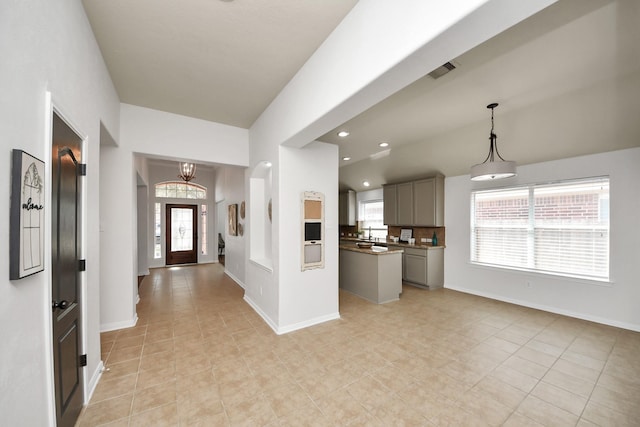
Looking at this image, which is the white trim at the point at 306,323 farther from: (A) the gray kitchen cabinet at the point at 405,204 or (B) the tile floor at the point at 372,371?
(A) the gray kitchen cabinet at the point at 405,204

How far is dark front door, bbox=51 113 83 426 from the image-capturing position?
5.19ft

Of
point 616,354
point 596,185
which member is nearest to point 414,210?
point 596,185

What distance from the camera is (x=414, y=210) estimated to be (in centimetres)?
591

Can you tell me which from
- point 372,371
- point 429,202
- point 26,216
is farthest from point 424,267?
point 26,216

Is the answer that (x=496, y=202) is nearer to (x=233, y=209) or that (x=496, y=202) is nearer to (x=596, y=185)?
(x=596, y=185)

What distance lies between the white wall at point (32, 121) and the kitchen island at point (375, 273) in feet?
12.4

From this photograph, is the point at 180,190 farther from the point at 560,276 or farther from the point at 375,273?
the point at 560,276

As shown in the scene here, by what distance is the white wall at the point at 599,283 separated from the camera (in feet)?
11.3

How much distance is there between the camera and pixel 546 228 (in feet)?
14.0

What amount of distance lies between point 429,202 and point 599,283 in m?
2.82

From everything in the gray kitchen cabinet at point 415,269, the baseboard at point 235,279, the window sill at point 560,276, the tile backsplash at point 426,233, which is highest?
the tile backsplash at point 426,233

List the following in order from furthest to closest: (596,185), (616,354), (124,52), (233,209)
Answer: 1. (233,209)
2. (596,185)
3. (616,354)
4. (124,52)

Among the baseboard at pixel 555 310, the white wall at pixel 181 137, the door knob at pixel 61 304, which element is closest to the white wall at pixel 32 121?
the door knob at pixel 61 304

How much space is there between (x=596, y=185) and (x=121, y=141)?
6.96m
